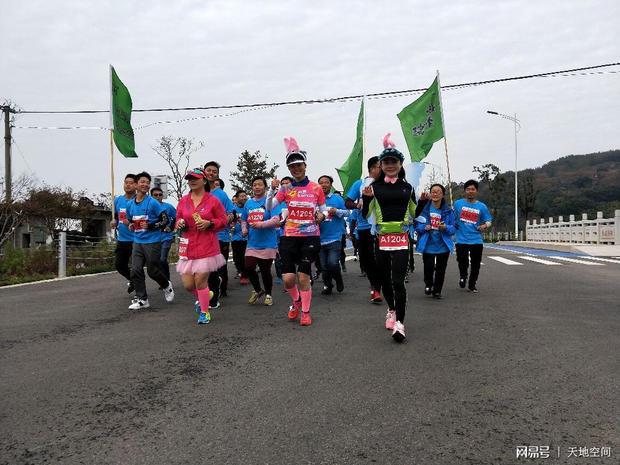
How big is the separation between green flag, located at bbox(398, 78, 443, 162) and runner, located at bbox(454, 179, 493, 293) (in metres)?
1.46

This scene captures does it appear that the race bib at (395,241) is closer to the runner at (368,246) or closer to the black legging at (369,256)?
the runner at (368,246)

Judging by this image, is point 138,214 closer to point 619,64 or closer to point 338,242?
point 338,242

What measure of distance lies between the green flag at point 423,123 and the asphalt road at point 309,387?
4.19 meters

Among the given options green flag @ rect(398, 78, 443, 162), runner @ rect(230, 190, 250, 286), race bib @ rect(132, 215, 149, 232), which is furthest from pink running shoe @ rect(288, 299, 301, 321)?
green flag @ rect(398, 78, 443, 162)

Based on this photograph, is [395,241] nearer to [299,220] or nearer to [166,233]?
[299,220]

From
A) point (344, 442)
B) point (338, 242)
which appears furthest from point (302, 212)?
point (344, 442)

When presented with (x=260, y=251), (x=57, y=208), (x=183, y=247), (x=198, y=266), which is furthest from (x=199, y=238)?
(x=57, y=208)

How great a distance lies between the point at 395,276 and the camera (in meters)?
5.11

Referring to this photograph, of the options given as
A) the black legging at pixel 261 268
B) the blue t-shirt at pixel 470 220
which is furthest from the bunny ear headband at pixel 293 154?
the blue t-shirt at pixel 470 220

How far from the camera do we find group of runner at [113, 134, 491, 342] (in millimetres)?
5301

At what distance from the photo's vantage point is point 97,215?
3772 centimetres

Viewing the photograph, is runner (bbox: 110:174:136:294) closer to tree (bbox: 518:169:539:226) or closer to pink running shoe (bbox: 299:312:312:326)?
pink running shoe (bbox: 299:312:312:326)

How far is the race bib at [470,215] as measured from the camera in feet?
28.8

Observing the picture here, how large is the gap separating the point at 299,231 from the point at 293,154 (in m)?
0.91
